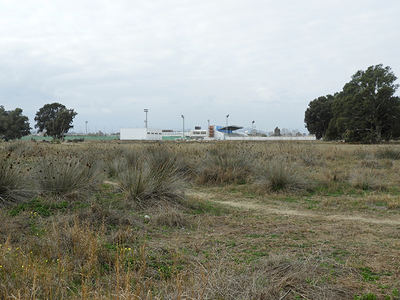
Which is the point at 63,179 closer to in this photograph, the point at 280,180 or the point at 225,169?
the point at 225,169

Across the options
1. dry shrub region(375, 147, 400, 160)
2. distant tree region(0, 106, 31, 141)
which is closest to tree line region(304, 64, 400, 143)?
dry shrub region(375, 147, 400, 160)

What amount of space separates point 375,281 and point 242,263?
4.84ft

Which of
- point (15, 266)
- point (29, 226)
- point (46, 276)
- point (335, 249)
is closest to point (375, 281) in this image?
point (335, 249)

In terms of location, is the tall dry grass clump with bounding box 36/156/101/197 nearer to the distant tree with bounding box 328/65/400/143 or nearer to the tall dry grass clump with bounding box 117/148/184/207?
the tall dry grass clump with bounding box 117/148/184/207

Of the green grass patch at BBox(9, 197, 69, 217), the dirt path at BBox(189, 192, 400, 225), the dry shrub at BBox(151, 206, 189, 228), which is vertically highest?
the green grass patch at BBox(9, 197, 69, 217)

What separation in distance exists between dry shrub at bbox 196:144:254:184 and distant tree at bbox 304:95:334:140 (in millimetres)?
56694

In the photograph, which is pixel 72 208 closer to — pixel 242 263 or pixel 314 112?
pixel 242 263

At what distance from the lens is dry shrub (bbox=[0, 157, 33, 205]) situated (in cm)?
710

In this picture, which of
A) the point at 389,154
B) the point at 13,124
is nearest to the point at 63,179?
the point at 389,154

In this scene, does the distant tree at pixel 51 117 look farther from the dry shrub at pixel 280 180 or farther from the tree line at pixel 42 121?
the dry shrub at pixel 280 180

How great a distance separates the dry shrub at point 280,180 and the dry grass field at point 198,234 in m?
0.03

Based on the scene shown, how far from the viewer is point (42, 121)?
244 feet

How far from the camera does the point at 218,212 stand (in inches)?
303

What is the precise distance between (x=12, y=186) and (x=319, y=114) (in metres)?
64.8
